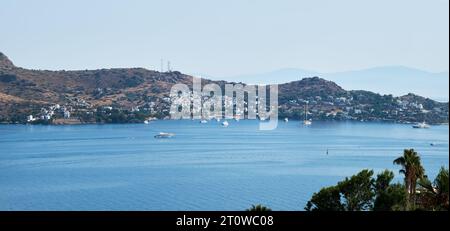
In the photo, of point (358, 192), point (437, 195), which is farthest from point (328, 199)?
point (437, 195)

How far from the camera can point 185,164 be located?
32156 mm

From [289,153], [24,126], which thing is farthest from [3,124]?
[289,153]

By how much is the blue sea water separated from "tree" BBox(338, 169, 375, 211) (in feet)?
34.6

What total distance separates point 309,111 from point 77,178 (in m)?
46.3

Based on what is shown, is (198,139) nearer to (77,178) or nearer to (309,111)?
(77,178)

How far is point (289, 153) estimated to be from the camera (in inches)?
1474

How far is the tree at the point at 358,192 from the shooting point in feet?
28.5

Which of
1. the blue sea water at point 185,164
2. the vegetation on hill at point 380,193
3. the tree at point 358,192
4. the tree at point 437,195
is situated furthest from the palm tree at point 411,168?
the blue sea water at point 185,164

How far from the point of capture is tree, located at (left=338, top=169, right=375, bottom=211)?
8.70 m

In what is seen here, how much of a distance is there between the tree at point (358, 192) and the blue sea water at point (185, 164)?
415 inches

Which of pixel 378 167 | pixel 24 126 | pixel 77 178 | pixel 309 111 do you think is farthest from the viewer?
pixel 309 111

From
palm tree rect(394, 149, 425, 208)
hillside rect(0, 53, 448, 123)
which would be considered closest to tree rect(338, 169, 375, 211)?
palm tree rect(394, 149, 425, 208)

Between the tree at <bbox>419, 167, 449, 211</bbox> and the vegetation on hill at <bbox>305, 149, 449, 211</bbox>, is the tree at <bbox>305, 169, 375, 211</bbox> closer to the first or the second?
the vegetation on hill at <bbox>305, 149, 449, 211</bbox>

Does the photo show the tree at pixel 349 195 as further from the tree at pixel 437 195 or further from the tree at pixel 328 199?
the tree at pixel 437 195
